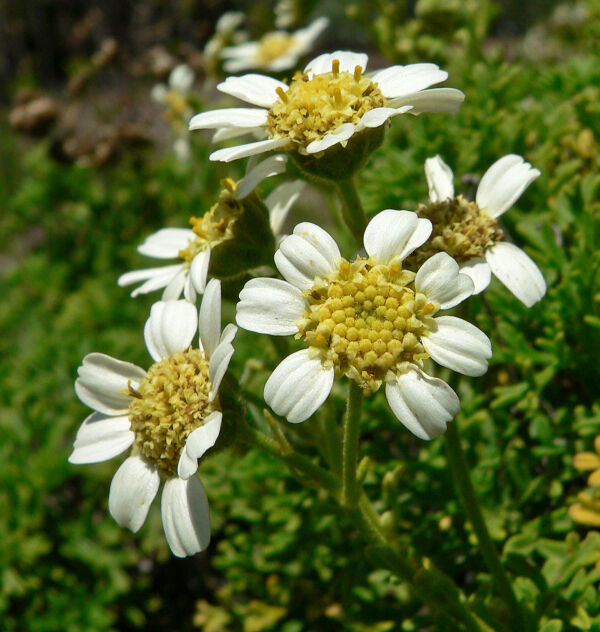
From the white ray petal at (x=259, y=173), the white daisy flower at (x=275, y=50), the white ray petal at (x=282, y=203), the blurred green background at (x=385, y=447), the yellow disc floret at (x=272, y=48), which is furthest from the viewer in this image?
the yellow disc floret at (x=272, y=48)

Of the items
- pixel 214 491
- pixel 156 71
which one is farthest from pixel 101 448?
pixel 156 71

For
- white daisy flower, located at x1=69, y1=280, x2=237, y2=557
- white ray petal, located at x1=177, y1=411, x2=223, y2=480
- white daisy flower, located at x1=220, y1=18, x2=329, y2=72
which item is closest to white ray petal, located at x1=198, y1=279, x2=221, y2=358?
white daisy flower, located at x1=69, y1=280, x2=237, y2=557

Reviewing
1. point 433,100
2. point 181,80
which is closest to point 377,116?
point 433,100

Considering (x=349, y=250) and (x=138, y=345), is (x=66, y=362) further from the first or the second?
(x=349, y=250)

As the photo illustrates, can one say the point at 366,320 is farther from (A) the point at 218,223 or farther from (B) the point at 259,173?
(A) the point at 218,223

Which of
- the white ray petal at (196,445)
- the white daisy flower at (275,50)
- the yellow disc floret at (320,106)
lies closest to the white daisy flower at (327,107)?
the yellow disc floret at (320,106)

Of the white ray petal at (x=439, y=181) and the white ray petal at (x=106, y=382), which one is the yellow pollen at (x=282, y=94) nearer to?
the white ray petal at (x=439, y=181)

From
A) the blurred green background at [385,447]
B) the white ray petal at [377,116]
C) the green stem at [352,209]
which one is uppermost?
the white ray petal at [377,116]
